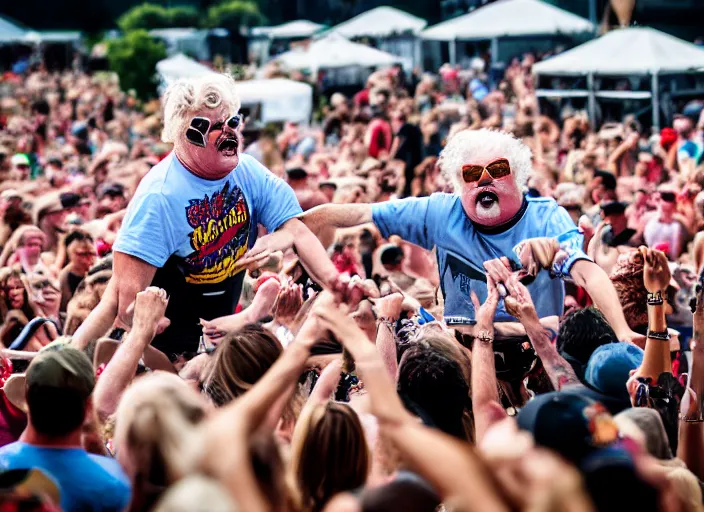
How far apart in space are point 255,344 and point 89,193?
7.62 meters

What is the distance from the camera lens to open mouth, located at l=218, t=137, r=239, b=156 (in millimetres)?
4793

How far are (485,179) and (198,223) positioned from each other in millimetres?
1162

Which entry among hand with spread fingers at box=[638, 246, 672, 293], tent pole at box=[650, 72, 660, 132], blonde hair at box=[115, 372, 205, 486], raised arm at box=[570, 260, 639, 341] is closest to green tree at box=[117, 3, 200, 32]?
tent pole at box=[650, 72, 660, 132]

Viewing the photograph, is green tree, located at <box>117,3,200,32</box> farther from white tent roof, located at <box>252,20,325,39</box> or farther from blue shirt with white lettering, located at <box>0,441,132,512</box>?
blue shirt with white lettering, located at <box>0,441,132,512</box>

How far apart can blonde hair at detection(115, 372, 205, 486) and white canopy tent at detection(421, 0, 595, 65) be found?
→ 16.7 m

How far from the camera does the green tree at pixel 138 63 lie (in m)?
23.6

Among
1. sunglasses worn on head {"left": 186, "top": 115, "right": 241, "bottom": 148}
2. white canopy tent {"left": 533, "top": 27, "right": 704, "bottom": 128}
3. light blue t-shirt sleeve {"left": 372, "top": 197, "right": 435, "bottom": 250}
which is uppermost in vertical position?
white canopy tent {"left": 533, "top": 27, "right": 704, "bottom": 128}

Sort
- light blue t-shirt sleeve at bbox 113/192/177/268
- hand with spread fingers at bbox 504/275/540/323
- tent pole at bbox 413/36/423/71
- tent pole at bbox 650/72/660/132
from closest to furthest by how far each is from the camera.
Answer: hand with spread fingers at bbox 504/275/540/323 < light blue t-shirt sleeve at bbox 113/192/177/268 < tent pole at bbox 650/72/660/132 < tent pole at bbox 413/36/423/71

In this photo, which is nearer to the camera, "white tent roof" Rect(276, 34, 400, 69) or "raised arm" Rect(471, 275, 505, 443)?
"raised arm" Rect(471, 275, 505, 443)

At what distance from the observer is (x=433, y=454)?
7.47 feet

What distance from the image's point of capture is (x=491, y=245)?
4812 mm

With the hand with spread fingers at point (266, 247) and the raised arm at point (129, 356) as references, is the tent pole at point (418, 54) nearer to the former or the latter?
the hand with spread fingers at point (266, 247)

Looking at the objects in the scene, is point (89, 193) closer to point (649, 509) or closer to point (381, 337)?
point (381, 337)

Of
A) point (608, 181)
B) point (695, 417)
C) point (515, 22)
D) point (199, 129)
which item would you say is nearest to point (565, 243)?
point (695, 417)
